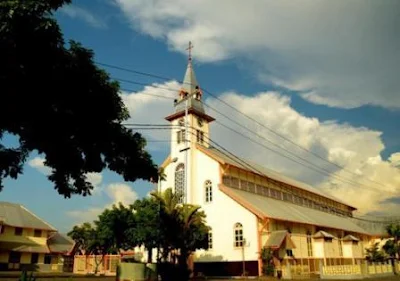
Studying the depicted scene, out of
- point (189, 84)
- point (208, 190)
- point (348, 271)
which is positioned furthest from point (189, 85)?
point (348, 271)

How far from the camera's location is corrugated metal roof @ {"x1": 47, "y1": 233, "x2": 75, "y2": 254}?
171 ft

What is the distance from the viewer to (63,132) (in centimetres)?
1106

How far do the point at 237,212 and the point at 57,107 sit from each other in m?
26.7

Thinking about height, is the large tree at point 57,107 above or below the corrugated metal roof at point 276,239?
above

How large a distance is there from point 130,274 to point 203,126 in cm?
2483

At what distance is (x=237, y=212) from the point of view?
35.2 m

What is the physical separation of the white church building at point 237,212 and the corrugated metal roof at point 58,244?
19994 millimetres

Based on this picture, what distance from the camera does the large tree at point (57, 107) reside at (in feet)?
29.7

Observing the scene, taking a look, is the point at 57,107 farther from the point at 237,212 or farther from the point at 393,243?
the point at 393,243

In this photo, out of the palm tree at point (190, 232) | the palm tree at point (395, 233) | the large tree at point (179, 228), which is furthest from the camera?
the palm tree at point (395, 233)

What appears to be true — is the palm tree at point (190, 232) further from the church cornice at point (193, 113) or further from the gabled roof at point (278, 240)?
the church cornice at point (193, 113)

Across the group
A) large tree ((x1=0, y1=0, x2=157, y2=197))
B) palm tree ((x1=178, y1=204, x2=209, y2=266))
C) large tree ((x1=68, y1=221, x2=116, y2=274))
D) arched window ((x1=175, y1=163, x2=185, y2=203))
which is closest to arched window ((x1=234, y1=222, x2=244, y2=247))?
palm tree ((x1=178, y1=204, x2=209, y2=266))

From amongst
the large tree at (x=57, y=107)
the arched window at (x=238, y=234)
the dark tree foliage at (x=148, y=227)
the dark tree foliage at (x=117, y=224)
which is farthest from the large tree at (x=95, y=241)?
the large tree at (x=57, y=107)

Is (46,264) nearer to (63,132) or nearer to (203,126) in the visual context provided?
(203,126)
